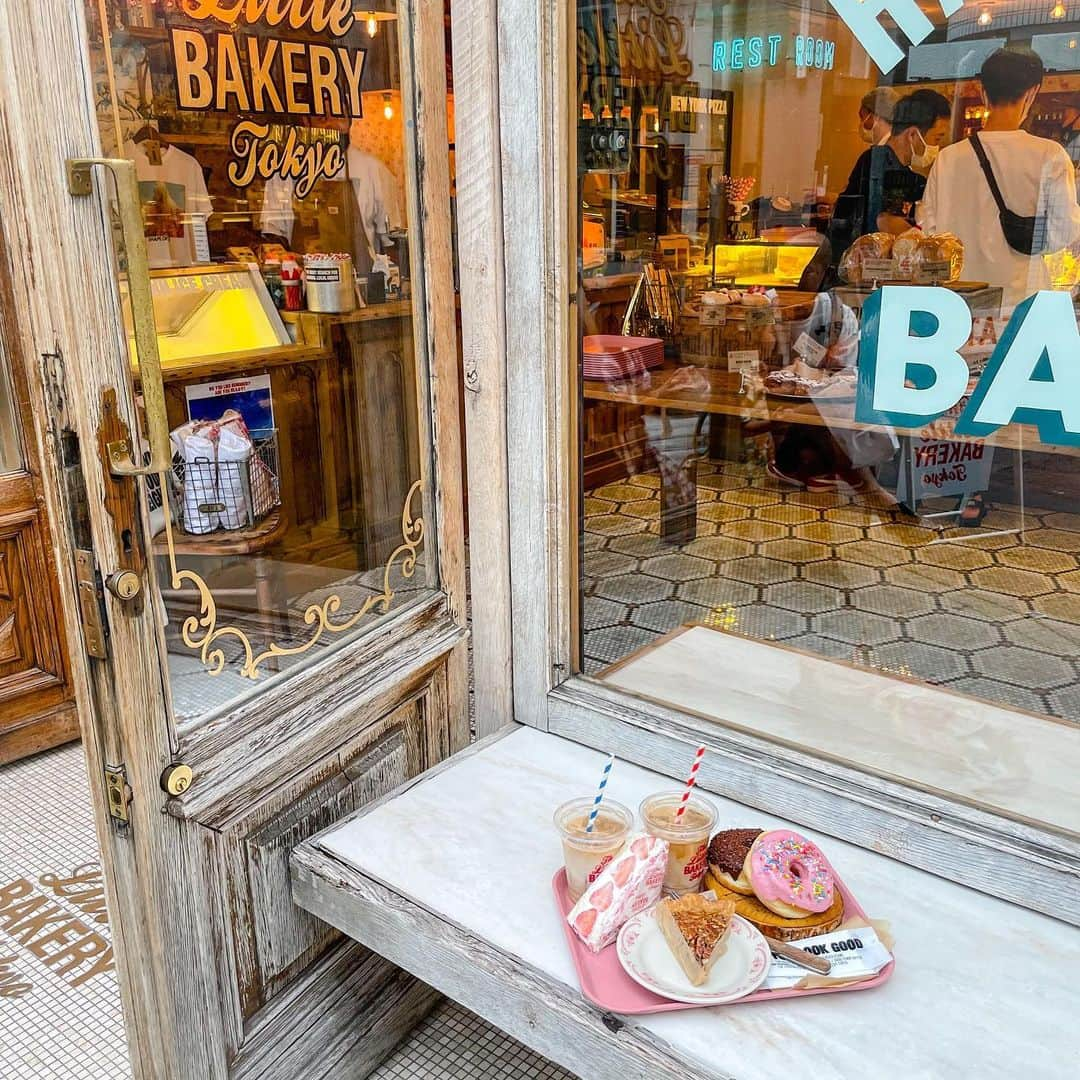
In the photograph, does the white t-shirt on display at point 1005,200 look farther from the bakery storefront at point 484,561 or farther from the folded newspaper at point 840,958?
the folded newspaper at point 840,958

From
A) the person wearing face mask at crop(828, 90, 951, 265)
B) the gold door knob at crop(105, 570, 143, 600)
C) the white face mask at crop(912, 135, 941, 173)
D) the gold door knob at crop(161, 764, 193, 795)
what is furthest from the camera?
the white face mask at crop(912, 135, 941, 173)

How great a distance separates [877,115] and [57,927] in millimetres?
2514

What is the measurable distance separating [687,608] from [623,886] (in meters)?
1.34

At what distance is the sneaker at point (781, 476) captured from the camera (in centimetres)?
348

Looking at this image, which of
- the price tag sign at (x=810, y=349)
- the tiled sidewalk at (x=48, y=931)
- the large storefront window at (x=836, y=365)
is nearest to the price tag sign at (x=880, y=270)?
the large storefront window at (x=836, y=365)

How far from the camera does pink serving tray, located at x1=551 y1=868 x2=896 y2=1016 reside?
43.6 inches

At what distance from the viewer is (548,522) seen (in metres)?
1.71

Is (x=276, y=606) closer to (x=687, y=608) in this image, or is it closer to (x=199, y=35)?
(x=199, y=35)

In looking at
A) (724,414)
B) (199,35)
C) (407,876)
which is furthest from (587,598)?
(724,414)

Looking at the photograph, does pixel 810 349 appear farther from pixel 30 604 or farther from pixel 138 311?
pixel 30 604

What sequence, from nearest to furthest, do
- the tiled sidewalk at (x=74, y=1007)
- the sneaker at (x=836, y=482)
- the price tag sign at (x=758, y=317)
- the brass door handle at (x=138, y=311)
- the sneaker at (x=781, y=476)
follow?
the brass door handle at (x=138, y=311) < the tiled sidewalk at (x=74, y=1007) < the sneaker at (x=836, y=482) < the price tag sign at (x=758, y=317) < the sneaker at (x=781, y=476)

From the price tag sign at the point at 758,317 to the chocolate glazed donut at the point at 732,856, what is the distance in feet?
7.50

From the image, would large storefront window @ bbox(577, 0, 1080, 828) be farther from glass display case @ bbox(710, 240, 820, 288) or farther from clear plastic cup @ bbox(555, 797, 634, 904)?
clear plastic cup @ bbox(555, 797, 634, 904)

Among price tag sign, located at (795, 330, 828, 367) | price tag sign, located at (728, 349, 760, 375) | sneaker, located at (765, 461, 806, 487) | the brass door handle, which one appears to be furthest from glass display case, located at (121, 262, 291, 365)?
sneaker, located at (765, 461, 806, 487)
